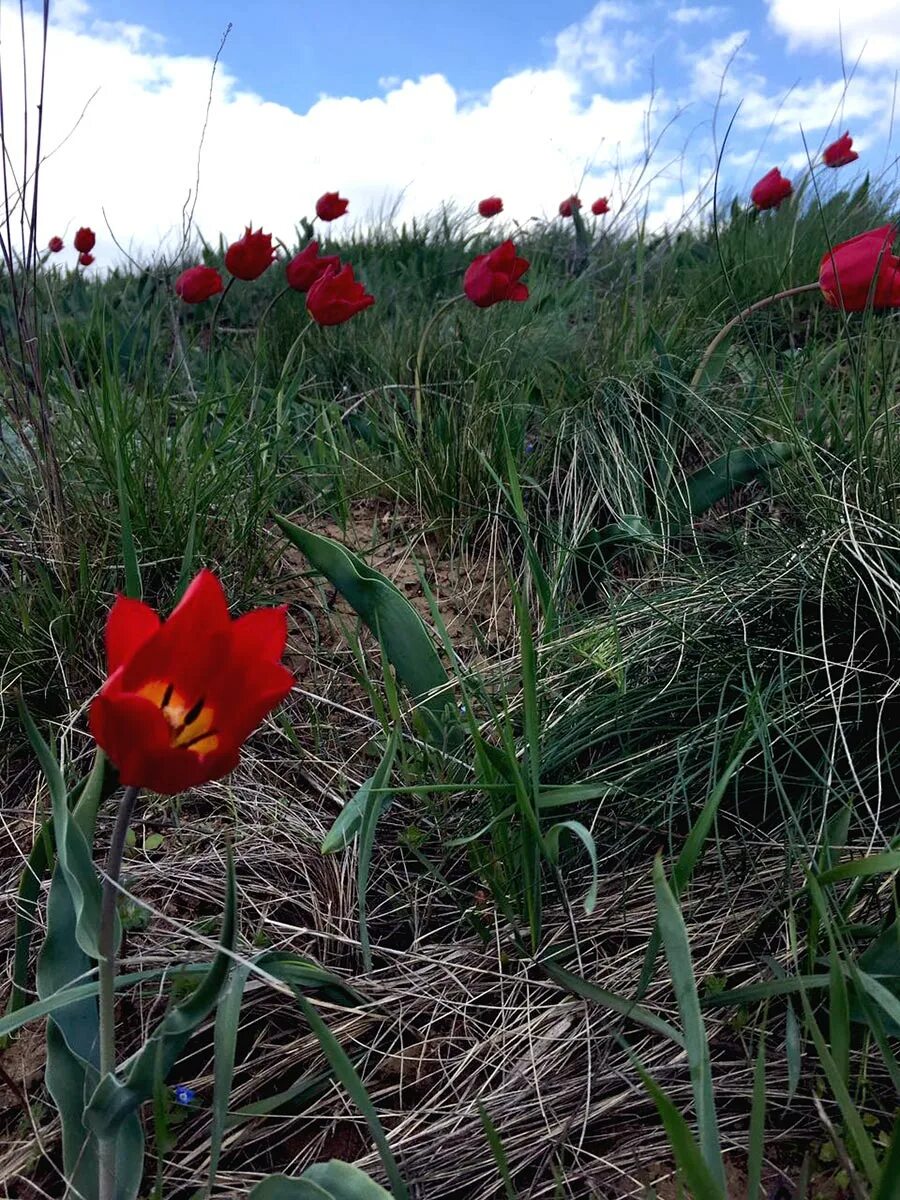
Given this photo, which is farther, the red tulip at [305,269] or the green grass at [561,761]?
the red tulip at [305,269]

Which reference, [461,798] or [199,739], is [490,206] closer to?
[461,798]

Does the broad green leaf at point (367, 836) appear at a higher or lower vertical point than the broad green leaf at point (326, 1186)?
higher

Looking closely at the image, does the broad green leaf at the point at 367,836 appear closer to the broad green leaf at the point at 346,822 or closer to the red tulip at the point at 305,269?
the broad green leaf at the point at 346,822

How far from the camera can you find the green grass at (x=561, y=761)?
3.20 feet

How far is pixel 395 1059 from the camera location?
42.6 inches

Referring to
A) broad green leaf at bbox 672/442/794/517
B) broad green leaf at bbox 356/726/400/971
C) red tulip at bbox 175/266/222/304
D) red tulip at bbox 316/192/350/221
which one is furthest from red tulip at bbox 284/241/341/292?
broad green leaf at bbox 356/726/400/971

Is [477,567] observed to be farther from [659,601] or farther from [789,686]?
[789,686]

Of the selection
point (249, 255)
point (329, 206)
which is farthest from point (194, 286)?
point (329, 206)

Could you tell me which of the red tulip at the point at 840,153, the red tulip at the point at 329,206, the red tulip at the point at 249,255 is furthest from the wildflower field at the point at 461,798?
the red tulip at the point at 840,153

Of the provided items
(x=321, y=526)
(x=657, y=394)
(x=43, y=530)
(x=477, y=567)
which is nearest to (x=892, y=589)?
(x=477, y=567)

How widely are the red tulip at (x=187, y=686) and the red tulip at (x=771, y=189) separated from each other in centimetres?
286

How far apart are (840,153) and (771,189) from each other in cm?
82

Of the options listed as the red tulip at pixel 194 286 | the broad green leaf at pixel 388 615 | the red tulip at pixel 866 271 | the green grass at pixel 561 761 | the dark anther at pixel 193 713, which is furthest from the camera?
the red tulip at pixel 194 286

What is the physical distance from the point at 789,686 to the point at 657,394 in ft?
3.51
